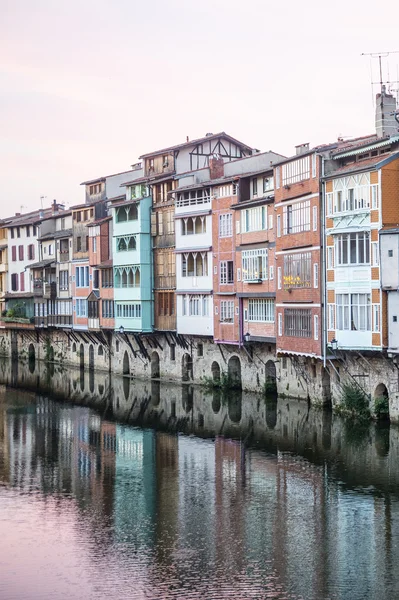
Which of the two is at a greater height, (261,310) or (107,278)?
(107,278)

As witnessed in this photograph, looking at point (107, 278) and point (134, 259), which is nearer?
point (134, 259)

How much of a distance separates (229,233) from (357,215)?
17.6 meters

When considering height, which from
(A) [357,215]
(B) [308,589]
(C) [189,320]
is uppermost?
(A) [357,215]

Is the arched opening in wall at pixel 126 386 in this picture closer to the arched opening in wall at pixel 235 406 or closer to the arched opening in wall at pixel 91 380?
the arched opening in wall at pixel 91 380

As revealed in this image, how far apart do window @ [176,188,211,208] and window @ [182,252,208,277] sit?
366 centimetres

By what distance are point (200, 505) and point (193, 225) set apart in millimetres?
37157

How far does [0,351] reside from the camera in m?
117

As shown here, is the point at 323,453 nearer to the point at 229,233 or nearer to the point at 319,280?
the point at 319,280

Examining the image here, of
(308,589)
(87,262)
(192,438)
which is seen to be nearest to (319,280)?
(192,438)

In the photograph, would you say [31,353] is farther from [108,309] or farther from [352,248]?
[352,248]

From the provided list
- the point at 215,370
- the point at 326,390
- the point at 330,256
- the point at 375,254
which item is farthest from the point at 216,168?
the point at 375,254

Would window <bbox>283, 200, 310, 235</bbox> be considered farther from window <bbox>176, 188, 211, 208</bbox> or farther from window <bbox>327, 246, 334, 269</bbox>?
window <bbox>176, 188, 211, 208</bbox>

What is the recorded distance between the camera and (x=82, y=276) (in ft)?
310

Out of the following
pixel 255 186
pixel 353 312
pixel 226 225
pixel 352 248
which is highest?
pixel 255 186
